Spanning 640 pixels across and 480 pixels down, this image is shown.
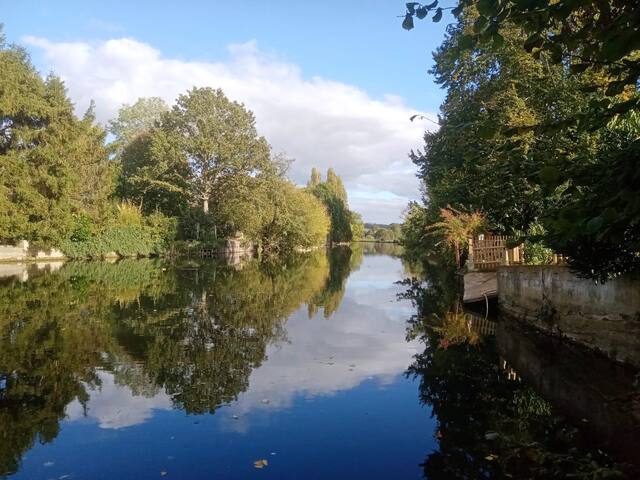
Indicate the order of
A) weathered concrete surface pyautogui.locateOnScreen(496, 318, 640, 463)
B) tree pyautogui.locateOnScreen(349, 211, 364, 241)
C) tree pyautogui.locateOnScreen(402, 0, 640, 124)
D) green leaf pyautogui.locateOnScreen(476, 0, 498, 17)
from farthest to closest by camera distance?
tree pyautogui.locateOnScreen(349, 211, 364, 241) → weathered concrete surface pyautogui.locateOnScreen(496, 318, 640, 463) → green leaf pyautogui.locateOnScreen(476, 0, 498, 17) → tree pyautogui.locateOnScreen(402, 0, 640, 124)

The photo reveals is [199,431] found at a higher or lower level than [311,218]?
lower

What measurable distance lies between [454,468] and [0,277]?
2278cm

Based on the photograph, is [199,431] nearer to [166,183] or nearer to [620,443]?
[620,443]

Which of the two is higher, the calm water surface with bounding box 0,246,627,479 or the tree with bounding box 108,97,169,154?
the tree with bounding box 108,97,169,154

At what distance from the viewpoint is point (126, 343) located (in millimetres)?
9617

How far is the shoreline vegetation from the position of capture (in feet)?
110

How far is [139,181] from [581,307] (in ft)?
145

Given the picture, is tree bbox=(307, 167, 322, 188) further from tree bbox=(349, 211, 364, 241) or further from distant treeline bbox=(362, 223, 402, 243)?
distant treeline bbox=(362, 223, 402, 243)

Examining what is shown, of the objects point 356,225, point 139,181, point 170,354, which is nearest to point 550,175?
point 170,354

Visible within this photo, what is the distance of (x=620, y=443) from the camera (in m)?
5.13

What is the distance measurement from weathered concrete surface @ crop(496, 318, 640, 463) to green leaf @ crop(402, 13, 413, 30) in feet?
14.2

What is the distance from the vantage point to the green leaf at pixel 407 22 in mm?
3084

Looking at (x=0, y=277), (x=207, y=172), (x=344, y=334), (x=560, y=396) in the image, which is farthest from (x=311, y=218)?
(x=560, y=396)

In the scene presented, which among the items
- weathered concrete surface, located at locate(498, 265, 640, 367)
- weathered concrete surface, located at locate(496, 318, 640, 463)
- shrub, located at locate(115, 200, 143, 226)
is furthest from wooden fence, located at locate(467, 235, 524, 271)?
shrub, located at locate(115, 200, 143, 226)
